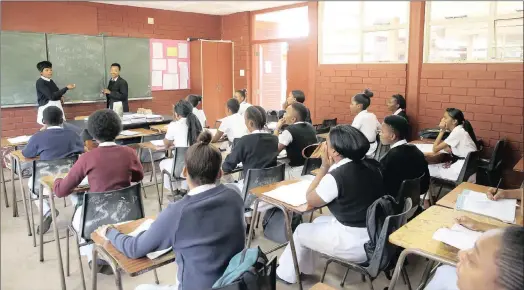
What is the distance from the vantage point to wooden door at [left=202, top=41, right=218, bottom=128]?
7.68m

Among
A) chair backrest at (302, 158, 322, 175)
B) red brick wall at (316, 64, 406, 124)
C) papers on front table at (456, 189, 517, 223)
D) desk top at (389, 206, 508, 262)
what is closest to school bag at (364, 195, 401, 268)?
desk top at (389, 206, 508, 262)

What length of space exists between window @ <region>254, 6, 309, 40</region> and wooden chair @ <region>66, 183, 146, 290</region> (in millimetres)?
5025

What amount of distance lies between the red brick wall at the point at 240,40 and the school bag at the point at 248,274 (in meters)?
6.72

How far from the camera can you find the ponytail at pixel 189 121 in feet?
12.7

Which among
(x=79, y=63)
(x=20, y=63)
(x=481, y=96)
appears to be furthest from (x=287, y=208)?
(x=79, y=63)

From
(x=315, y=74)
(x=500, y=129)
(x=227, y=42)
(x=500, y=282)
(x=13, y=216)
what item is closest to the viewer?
(x=500, y=282)

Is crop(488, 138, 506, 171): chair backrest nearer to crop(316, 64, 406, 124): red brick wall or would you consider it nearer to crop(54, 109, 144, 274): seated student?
crop(316, 64, 406, 124): red brick wall

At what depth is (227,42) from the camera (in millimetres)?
7930

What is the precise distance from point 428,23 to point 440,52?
1.28 ft

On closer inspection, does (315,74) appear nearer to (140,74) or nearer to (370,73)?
(370,73)

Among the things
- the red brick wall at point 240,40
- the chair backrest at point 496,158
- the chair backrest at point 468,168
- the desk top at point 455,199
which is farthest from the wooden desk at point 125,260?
the red brick wall at point 240,40

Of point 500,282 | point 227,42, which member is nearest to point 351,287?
point 500,282

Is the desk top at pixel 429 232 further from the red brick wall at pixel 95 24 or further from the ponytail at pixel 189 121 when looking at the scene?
the red brick wall at pixel 95 24

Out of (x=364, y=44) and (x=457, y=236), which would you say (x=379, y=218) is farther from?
(x=364, y=44)
